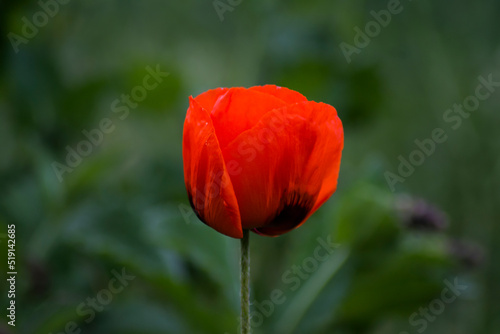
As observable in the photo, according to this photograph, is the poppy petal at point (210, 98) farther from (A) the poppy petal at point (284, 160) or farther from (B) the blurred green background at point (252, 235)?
(B) the blurred green background at point (252, 235)

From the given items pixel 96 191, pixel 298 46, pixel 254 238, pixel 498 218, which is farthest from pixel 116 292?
pixel 498 218
